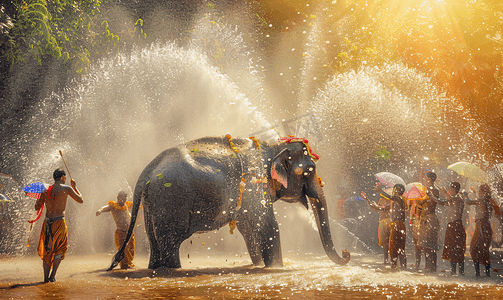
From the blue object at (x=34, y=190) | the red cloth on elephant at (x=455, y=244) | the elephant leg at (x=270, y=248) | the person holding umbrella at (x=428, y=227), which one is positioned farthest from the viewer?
the person holding umbrella at (x=428, y=227)

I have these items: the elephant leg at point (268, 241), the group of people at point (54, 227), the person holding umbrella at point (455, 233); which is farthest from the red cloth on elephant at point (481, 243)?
the group of people at point (54, 227)

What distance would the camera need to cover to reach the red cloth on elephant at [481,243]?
767cm

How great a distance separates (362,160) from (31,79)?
13542 mm

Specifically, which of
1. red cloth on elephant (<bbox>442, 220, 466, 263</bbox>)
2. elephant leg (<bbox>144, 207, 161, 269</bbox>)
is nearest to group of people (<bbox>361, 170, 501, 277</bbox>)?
red cloth on elephant (<bbox>442, 220, 466, 263</bbox>)

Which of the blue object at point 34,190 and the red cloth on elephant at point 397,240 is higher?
the blue object at point 34,190

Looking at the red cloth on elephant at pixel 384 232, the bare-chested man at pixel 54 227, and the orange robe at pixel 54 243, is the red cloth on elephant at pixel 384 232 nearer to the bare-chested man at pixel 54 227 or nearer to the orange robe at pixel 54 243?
the bare-chested man at pixel 54 227

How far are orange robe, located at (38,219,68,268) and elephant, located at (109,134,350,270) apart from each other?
2.80ft

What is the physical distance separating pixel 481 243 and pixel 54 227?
728cm

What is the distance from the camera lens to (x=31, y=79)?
12.7 metres

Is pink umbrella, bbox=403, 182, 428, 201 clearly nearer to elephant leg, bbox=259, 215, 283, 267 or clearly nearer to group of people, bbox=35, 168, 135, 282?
elephant leg, bbox=259, 215, 283, 267

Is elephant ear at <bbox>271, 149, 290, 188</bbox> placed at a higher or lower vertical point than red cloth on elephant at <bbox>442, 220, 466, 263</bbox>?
higher

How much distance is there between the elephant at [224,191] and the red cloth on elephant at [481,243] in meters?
2.34

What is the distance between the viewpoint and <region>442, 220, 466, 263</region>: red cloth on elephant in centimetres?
759

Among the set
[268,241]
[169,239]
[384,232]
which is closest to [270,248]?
[268,241]
